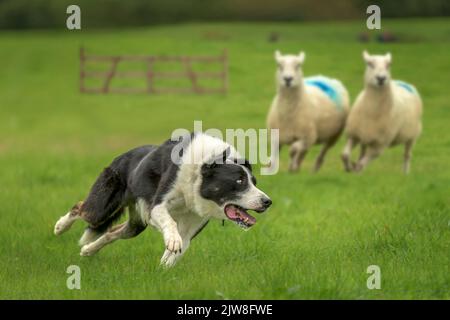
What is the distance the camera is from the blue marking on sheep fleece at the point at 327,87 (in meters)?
17.6

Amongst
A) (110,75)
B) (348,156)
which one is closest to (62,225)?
(348,156)

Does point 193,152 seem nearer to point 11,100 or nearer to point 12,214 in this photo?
point 12,214

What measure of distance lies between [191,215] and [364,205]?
4.32 meters

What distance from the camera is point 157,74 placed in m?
34.5

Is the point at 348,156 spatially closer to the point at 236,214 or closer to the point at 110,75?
the point at 236,214

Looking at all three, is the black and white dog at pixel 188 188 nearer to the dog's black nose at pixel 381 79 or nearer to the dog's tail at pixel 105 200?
the dog's tail at pixel 105 200

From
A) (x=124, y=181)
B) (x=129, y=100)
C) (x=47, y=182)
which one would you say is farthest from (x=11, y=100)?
(x=124, y=181)

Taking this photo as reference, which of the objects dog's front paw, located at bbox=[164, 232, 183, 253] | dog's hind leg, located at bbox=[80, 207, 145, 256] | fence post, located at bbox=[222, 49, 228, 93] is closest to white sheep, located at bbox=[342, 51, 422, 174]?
dog's hind leg, located at bbox=[80, 207, 145, 256]

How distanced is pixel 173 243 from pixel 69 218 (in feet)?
6.58

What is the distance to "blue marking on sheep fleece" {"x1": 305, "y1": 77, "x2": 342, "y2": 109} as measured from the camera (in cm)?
1764

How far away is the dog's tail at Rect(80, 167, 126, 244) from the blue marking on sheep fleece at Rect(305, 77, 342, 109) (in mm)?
9862

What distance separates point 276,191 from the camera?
13.2 meters

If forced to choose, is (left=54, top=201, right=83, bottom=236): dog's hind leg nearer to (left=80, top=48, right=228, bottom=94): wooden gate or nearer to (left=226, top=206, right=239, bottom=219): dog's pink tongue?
(left=226, top=206, right=239, bottom=219): dog's pink tongue

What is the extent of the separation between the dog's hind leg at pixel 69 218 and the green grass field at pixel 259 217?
21cm
